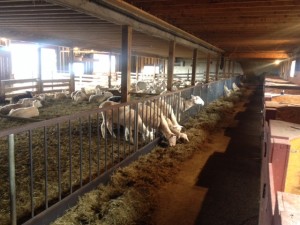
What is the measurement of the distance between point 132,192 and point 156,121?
2676mm

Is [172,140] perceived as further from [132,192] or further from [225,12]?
[225,12]

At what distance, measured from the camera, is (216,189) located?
14.8 ft

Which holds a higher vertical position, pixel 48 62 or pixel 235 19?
pixel 235 19

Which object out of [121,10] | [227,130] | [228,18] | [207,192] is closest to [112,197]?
[207,192]

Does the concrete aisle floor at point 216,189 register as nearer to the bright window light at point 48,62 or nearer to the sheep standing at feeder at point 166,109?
the sheep standing at feeder at point 166,109

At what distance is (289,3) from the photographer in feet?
15.8

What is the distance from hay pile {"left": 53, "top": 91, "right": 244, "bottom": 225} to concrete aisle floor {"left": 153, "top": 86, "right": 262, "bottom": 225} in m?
0.18

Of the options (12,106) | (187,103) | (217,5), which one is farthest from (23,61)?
(217,5)

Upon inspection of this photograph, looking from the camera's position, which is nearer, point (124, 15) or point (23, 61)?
point (124, 15)

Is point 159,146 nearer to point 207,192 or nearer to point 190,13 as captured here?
point 207,192

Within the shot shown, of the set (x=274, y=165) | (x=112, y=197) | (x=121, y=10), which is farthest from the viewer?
(x=121, y=10)

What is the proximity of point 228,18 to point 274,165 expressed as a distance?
4942 millimetres

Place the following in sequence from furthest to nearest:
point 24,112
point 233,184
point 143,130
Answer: point 24,112, point 143,130, point 233,184

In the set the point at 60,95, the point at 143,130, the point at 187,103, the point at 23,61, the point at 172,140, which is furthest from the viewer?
the point at 23,61
